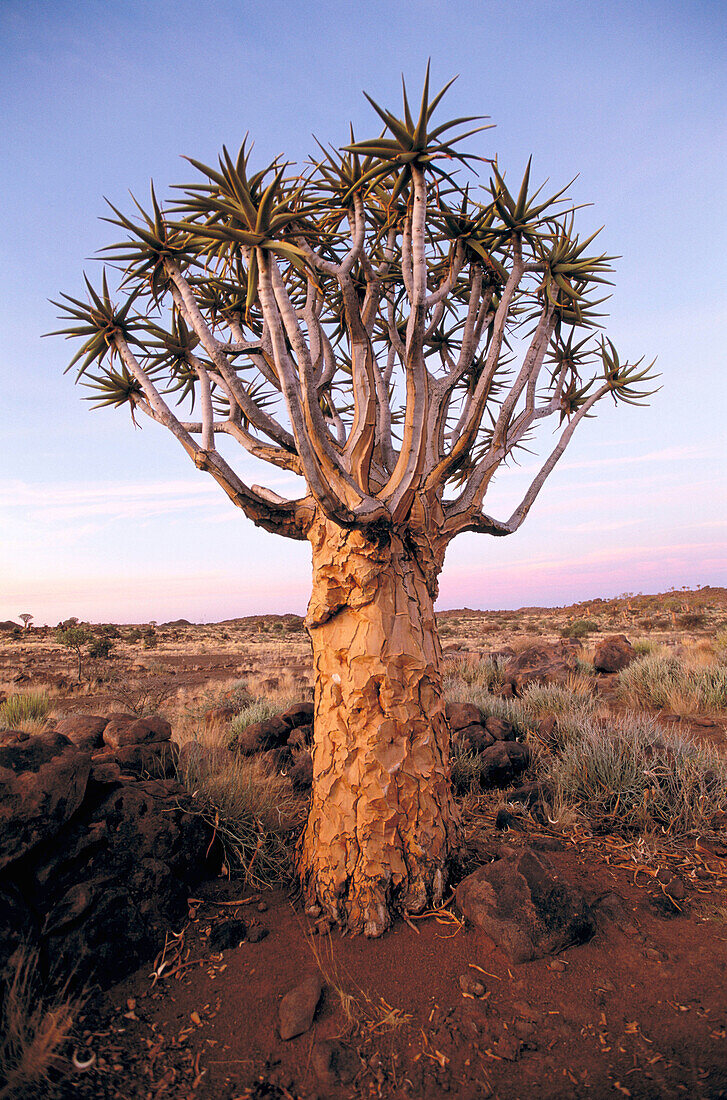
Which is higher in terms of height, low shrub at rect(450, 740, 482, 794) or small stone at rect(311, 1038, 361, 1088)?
low shrub at rect(450, 740, 482, 794)

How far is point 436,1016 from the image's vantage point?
2.93m

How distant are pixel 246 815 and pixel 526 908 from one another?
7.42ft

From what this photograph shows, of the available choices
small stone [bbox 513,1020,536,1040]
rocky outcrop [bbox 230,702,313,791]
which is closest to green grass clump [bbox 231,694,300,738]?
rocky outcrop [bbox 230,702,313,791]

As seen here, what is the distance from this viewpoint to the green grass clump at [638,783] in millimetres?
5070

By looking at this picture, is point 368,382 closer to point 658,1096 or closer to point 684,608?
point 658,1096

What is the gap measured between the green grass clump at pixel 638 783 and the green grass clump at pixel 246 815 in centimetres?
247

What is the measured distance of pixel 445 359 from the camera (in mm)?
6125

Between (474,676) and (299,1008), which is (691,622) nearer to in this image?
(474,676)

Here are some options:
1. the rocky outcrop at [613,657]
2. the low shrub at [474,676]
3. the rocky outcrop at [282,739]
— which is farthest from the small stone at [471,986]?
the rocky outcrop at [613,657]

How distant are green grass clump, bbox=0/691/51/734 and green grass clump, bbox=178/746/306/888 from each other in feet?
15.4

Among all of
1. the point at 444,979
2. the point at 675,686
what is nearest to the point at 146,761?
the point at 444,979

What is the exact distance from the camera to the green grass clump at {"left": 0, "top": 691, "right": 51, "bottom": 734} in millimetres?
9152

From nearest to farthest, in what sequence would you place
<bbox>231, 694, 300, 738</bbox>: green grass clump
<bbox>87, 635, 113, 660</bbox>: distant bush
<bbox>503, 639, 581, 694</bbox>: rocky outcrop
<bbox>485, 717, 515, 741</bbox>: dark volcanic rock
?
<bbox>485, 717, 515, 741</bbox>: dark volcanic rock → <bbox>231, 694, 300, 738</bbox>: green grass clump → <bbox>503, 639, 581, 694</bbox>: rocky outcrop → <bbox>87, 635, 113, 660</bbox>: distant bush

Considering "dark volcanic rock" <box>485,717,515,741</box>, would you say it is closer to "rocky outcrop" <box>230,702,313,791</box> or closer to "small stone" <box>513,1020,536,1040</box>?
"rocky outcrop" <box>230,702,313,791</box>
